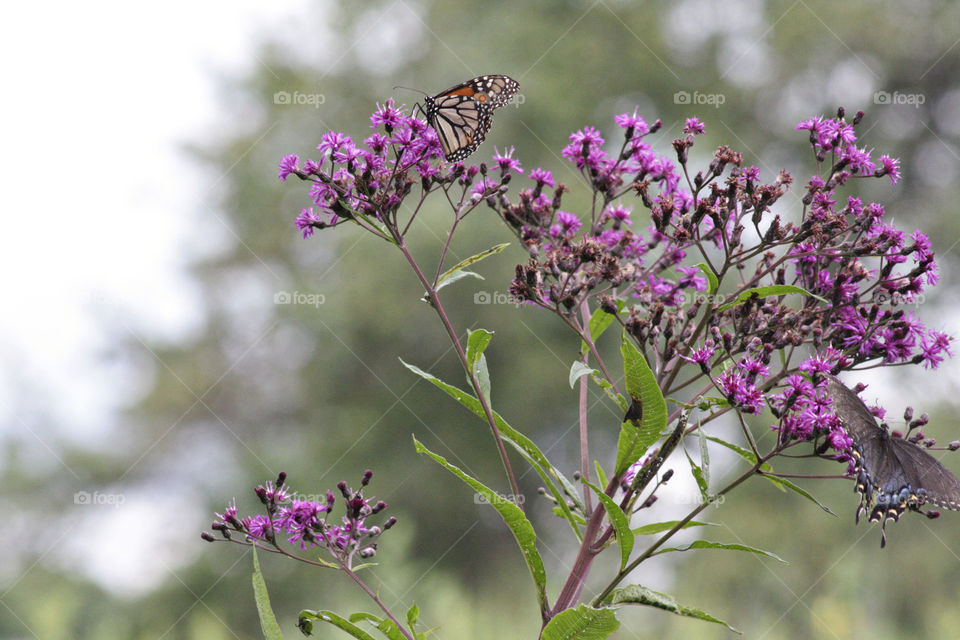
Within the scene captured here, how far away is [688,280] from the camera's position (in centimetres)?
262

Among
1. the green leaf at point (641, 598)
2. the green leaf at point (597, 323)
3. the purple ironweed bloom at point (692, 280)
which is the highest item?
the purple ironweed bloom at point (692, 280)

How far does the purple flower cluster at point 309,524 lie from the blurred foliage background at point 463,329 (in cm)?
600

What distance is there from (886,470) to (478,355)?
1098 mm

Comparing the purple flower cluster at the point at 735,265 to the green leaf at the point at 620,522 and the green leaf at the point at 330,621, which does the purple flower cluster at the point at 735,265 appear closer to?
the green leaf at the point at 330,621

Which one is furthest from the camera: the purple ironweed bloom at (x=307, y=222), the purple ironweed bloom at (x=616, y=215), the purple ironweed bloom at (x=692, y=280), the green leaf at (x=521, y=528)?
the purple ironweed bloom at (x=616, y=215)

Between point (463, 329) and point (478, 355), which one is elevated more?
point (463, 329)

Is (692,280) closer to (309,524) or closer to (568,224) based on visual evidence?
(568,224)

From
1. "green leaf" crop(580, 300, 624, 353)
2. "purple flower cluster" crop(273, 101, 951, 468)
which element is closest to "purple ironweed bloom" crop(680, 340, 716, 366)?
"purple flower cluster" crop(273, 101, 951, 468)

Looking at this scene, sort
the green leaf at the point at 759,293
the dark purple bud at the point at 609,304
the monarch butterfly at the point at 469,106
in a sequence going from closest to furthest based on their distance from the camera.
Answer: the green leaf at the point at 759,293 < the dark purple bud at the point at 609,304 < the monarch butterfly at the point at 469,106

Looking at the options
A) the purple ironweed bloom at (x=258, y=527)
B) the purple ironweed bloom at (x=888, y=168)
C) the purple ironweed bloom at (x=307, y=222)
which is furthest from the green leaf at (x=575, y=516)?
the purple ironweed bloom at (x=888, y=168)

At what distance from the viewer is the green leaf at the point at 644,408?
1800 mm

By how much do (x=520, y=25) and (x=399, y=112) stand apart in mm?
11198

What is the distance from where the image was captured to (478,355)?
2172mm

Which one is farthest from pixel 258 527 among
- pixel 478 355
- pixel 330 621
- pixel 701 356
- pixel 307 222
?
pixel 701 356
